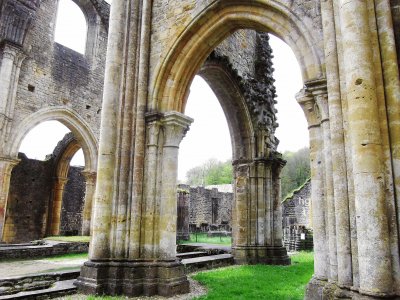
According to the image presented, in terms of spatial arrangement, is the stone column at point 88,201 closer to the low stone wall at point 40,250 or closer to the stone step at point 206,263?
the low stone wall at point 40,250

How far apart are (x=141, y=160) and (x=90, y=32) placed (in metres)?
12.0

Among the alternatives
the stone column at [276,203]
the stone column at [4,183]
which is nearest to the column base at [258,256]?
the stone column at [276,203]

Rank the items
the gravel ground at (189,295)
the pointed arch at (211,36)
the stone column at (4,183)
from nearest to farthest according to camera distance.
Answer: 1. the pointed arch at (211,36)
2. the gravel ground at (189,295)
3. the stone column at (4,183)

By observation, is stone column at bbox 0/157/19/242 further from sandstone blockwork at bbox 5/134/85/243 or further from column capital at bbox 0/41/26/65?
sandstone blockwork at bbox 5/134/85/243

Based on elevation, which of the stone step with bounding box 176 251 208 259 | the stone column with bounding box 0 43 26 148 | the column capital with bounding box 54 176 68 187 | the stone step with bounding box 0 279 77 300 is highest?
the stone column with bounding box 0 43 26 148

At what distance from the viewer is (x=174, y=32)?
20.9 feet

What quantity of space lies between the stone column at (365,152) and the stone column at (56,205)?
54.0 ft

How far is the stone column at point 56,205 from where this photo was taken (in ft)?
55.5

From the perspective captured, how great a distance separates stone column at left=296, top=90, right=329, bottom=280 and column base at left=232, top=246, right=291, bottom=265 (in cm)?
507

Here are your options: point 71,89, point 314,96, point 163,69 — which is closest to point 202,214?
point 71,89

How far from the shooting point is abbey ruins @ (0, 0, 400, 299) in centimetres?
322

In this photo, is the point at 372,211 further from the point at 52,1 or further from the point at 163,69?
the point at 52,1

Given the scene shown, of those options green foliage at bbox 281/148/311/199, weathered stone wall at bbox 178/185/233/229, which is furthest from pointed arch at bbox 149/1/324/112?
green foliage at bbox 281/148/311/199

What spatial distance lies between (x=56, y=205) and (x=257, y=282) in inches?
540
